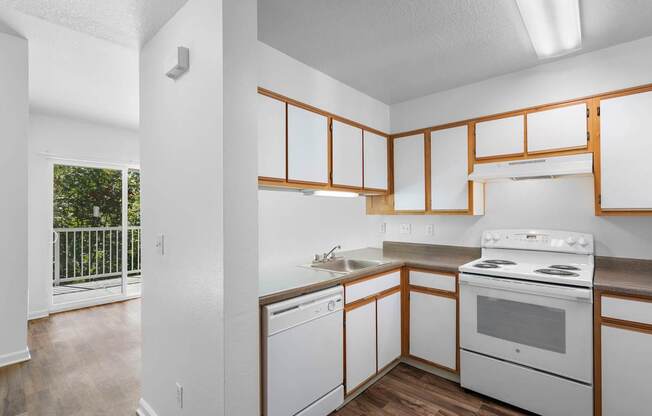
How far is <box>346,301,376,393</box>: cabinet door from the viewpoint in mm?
2248

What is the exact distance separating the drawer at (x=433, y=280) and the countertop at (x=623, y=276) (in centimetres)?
91

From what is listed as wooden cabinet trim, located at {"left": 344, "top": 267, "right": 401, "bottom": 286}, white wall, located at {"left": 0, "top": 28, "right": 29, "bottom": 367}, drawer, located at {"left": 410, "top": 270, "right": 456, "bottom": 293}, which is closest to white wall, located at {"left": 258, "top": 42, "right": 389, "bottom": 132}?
wooden cabinet trim, located at {"left": 344, "top": 267, "right": 401, "bottom": 286}

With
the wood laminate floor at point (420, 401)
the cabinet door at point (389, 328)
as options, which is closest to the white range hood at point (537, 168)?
the cabinet door at point (389, 328)

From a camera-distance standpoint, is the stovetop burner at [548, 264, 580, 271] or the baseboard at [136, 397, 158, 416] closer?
the baseboard at [136, 397, 158, 416]

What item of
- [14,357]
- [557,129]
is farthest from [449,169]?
[14,357]

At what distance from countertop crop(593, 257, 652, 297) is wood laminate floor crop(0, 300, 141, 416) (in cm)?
323

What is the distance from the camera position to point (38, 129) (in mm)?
4176

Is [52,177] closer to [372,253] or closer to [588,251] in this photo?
[372,253]

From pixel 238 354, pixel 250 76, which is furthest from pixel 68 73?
pixel 238 354

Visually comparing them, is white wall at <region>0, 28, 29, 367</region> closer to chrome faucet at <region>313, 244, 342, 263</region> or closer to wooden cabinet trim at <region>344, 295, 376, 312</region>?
chrome faucet at <region>313, 244, 342, 263</region>

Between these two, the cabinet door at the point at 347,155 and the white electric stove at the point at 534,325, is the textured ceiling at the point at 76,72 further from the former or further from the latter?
the white electric stove at the point at 534,325

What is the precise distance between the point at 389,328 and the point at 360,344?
0.42 m

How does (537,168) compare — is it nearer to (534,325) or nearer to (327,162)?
(534,325)

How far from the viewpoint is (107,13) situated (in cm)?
173
